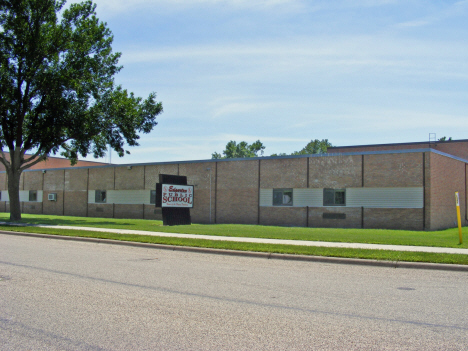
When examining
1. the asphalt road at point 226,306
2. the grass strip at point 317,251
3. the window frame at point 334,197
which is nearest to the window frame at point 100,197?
the window frame at point 334,197

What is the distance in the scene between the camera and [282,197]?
2967 centimetres

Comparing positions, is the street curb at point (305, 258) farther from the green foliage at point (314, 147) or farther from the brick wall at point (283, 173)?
the green foliage at point (314, 147)

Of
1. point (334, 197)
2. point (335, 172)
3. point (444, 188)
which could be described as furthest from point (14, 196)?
point (444, 188)

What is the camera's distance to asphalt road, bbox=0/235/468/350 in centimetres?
527

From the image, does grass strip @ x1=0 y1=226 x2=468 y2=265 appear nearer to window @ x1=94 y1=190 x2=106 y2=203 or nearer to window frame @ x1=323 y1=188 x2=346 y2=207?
window frame @ x1=323 y1=188 x2=346 y2=207

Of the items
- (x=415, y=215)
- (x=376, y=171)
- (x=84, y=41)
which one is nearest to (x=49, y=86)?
(x=84, y=41)

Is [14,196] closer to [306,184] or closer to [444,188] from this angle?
[306,184]

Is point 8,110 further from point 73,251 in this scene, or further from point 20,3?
point 73,251

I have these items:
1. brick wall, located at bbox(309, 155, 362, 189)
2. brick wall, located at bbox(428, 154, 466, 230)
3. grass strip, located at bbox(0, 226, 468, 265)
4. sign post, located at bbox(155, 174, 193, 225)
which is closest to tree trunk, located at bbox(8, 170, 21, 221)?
sign post, located at bbox(155, 174, 193, 225)

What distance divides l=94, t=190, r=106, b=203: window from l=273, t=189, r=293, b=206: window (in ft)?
55.1

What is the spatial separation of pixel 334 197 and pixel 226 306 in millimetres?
21807

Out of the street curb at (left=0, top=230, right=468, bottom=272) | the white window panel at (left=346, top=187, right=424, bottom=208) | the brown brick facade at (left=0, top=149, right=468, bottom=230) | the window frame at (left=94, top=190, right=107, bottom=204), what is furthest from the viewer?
the window frame at (left=94, top=190, right=107, bottom=204)

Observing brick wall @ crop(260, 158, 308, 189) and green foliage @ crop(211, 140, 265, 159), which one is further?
green foliage @ crop(211, 140, 265, 159)

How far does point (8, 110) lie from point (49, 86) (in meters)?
3.94
